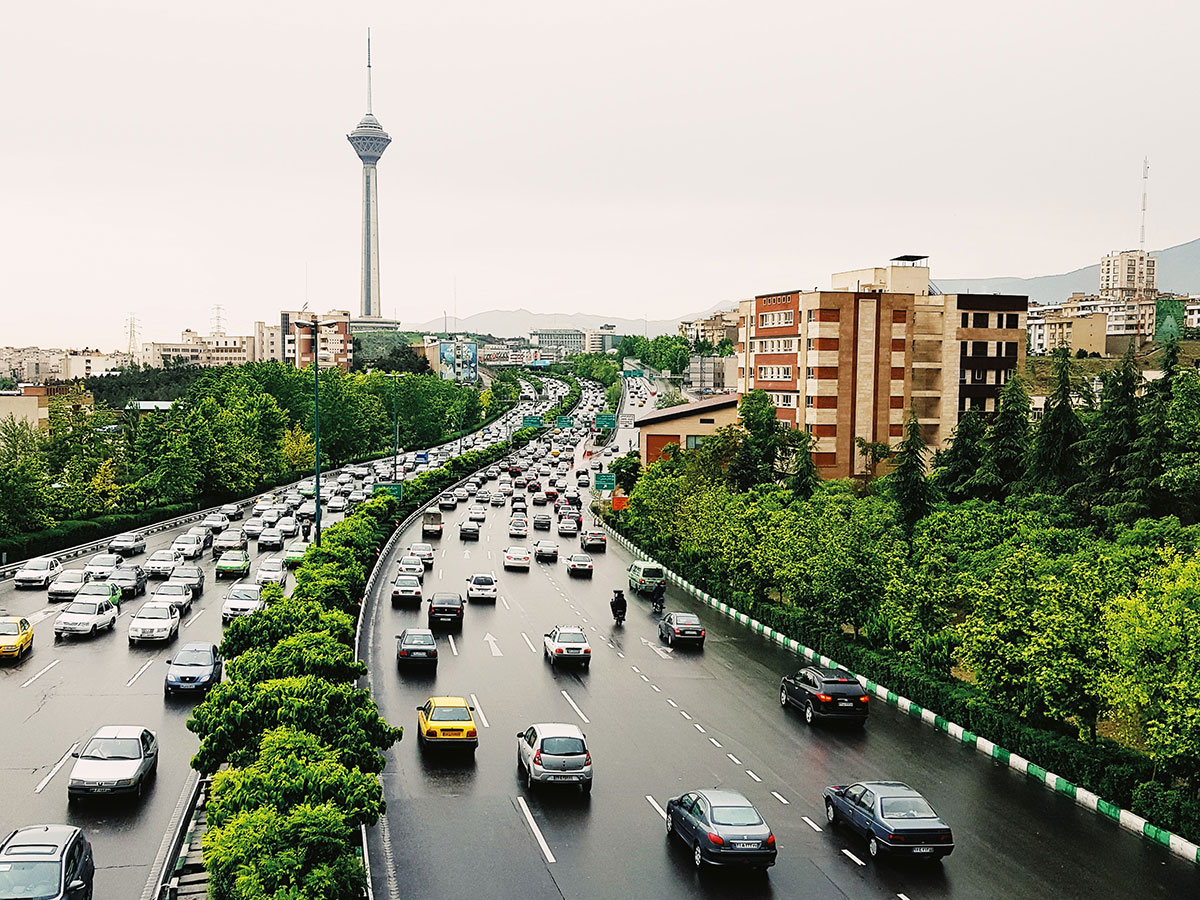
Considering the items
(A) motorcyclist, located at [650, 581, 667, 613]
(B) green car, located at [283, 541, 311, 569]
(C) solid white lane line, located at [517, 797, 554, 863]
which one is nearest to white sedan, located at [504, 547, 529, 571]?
(B) green car, located at [283, 541, 311, 569]

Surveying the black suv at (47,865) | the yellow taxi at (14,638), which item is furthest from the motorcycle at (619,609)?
the black suv at (47,865)

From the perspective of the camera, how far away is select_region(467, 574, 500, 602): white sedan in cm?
4625

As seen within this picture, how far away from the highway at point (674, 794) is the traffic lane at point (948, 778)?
2.4 inches

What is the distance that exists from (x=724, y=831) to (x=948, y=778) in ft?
28.4

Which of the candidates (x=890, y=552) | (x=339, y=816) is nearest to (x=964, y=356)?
(x=890, y=552)

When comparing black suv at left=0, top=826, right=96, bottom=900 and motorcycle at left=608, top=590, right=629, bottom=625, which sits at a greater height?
black suv at left=0, top=826, right=96, bottom=900

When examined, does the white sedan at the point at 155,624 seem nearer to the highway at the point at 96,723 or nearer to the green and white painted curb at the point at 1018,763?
the highway at the point at 96,723

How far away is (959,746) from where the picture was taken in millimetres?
27312

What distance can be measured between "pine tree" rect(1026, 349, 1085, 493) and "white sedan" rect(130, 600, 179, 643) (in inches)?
1589

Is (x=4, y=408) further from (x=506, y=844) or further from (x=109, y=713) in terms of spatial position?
(x=506, y=844)

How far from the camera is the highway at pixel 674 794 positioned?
59.4 feet

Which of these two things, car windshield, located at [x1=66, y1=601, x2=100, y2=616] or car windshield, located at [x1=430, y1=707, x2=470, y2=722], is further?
car windshield, located at [x1=66, y1=601, x2=100, y2=616]

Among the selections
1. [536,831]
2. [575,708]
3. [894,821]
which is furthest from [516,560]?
[894,821]

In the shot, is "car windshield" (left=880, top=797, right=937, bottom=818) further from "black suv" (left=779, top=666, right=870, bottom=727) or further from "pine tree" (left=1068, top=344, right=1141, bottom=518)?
"pine tree" (left=1068, top=344, right=1141, bottom=518)
